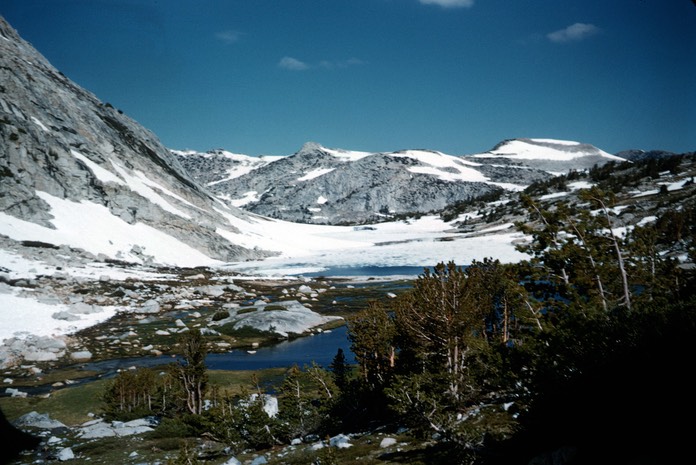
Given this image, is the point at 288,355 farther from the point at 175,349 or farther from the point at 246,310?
the point at 246,310

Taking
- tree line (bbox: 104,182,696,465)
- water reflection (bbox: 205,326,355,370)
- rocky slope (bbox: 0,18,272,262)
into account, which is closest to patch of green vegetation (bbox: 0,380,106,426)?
tree line (bbox: 104,182,696,465)

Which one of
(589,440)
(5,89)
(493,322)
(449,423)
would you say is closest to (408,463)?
(449,423)

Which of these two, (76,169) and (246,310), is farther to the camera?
(76,169)

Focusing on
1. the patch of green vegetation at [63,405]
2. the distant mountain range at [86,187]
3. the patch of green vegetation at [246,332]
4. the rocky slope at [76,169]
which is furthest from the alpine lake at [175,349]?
the rocky slope at [76,169]

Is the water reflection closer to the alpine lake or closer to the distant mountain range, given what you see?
the alpine lake

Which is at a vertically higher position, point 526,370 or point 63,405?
point 526,370

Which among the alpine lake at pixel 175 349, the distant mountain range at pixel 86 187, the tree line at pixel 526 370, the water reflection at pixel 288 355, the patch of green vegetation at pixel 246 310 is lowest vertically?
the water reflection at pixel 288 355

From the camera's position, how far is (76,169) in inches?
4232

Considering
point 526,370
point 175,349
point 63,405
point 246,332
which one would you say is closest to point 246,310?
point 246,332

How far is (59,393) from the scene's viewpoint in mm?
32438

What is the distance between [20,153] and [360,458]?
11678cm

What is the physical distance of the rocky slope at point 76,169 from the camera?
93000 millimetres

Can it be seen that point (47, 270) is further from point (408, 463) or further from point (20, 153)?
point (408, 463)

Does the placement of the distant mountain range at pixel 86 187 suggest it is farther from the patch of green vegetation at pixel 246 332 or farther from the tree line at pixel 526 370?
the tree line at pixel 526 370
